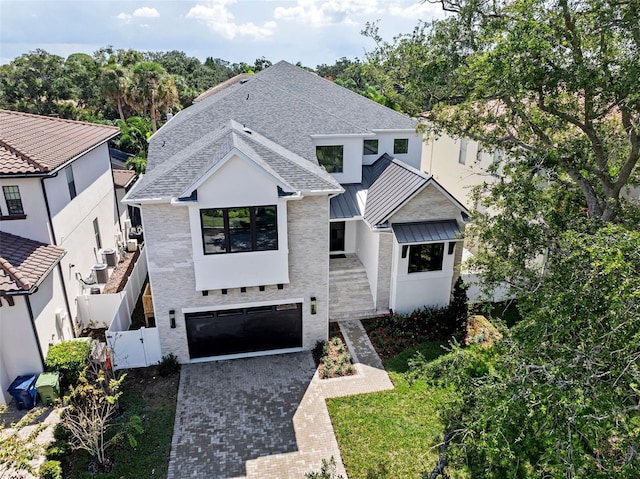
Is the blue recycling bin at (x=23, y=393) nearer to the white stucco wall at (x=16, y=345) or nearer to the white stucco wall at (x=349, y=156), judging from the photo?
the white stucco wall at (x=16, y=345)

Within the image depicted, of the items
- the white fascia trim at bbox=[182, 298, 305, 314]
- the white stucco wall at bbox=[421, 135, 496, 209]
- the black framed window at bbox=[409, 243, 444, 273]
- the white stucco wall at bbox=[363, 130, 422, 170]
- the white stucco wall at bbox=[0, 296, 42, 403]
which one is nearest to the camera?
the white stucco wall at bbox=[0, 296, 42, 403]

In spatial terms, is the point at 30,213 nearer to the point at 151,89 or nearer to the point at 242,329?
the point at 242,329

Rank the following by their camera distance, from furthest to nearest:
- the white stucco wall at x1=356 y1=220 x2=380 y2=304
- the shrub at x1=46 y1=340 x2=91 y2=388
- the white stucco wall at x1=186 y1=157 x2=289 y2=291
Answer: the white stucco wall at x1=356 y1=220 x2=380 y2=304 < the shrub at x1=46 y1=340 x2=91 y2=388 < the white stucco wall at x1=186 y1=157 x2=289 y2=291

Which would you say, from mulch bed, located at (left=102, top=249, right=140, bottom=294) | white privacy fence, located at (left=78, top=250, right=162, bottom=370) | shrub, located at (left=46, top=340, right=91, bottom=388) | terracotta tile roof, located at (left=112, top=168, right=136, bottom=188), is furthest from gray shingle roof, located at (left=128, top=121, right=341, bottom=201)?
terracotta tile roof, located at (left=112, top=168, right=136, bottom=188)

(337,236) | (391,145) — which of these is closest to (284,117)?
(337,236)

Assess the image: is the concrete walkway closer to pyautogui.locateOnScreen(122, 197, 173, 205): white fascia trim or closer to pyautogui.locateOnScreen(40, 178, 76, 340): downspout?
pyautogui.locateOnScreen(40, 178, 76, 340): downspout
